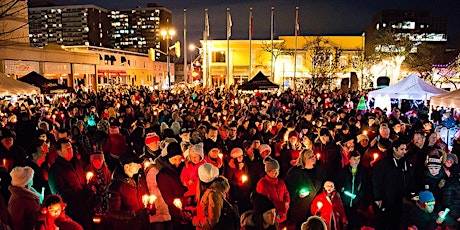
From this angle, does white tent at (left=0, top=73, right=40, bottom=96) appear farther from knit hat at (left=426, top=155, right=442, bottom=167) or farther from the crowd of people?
knit hat at (left=426, top=155, right=442, bottom=167)

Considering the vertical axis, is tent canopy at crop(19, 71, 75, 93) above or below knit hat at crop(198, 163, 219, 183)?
above

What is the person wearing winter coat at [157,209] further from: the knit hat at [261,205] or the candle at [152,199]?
the knit hat at [261,205]

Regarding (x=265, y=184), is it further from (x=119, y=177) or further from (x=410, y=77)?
(x=410, y=77)

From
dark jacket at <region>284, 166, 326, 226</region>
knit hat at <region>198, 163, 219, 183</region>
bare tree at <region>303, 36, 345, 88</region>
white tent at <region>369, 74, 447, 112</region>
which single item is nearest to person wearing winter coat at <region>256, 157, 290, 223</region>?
dark jacket at <region>284, 166, 326, 226</region>

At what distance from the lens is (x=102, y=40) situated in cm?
16150

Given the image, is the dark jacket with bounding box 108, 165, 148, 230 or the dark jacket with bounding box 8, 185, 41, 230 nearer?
the dark jacket with bounding box 8, 185, 41, 230

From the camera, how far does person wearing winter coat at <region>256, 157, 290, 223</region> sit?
560 cm

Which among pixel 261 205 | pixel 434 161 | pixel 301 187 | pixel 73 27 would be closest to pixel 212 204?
pixel 261 205

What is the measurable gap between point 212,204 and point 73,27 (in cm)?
16598

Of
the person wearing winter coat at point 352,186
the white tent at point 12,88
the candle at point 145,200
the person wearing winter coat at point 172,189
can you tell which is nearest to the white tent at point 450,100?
the person wearing winter coat at point 352,186

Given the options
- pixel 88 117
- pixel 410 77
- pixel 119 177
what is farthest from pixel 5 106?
pixel 410 77

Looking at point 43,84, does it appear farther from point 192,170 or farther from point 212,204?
point 212,204

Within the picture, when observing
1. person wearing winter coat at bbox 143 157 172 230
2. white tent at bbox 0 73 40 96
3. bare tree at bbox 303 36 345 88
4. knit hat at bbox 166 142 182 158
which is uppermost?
bare tree at bbox 303 36 345 88

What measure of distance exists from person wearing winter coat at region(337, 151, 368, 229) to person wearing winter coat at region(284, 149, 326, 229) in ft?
2.40
